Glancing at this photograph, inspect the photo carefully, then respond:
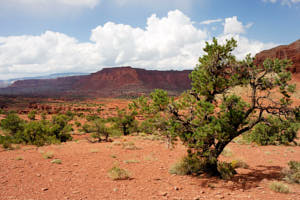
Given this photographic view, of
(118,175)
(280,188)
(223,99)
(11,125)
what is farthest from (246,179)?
(11,125)

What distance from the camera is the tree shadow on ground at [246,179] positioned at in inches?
268

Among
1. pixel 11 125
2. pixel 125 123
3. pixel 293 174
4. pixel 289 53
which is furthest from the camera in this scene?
pixel 289 53

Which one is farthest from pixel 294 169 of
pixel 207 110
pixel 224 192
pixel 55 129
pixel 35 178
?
pixel 55 129

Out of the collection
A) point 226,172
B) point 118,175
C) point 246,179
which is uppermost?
point 118,175

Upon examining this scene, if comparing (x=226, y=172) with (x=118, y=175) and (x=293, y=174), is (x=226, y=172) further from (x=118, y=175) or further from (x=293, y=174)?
(x=118, y=175)

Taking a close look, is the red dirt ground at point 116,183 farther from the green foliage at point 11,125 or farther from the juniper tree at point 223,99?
the green foliage at point 11,125

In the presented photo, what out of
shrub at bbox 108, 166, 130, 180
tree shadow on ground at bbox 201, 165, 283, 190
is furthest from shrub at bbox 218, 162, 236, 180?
shrub at bbox 108, 166, 130, 180

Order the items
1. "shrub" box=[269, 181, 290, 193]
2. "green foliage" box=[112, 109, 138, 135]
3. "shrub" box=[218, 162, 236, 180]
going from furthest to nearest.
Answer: "green foliage" box=[112, 109, 138, 135]
"shrub" box=[218, 162, 236, 180]
"shrub" box=[269, 181, 290, 193]

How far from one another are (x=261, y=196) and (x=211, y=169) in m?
2.40

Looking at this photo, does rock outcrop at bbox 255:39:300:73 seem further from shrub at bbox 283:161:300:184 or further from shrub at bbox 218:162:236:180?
shrub at bbox 218:162:236:180

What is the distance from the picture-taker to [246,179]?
297 inches

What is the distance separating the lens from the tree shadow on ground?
6.80 metres

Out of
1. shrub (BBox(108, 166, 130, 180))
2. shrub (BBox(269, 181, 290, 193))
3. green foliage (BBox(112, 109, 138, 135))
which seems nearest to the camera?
shrub (BBox(269, 181, 290, 193))

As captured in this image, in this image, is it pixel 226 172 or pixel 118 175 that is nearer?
pixel 118 175
